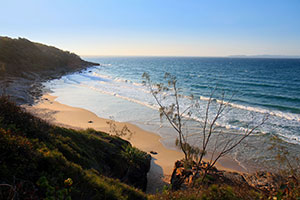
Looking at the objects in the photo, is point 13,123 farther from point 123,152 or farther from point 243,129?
point 243,129

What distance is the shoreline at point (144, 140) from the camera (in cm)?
1059

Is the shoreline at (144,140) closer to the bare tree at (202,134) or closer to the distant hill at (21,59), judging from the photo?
the bare tree at (202,134)

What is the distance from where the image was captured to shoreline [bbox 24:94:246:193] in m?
10.6

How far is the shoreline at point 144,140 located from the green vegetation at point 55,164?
151cm

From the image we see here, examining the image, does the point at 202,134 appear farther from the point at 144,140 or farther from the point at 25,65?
the point at 25,65

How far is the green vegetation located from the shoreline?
1508 millimetres

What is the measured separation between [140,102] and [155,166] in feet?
52.0

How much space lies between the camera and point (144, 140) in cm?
1523

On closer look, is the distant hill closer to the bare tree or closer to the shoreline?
the shoreline

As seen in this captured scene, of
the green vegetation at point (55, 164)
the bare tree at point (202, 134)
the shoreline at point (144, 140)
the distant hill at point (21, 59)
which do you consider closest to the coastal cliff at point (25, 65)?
the distant hill at point (21, 59)

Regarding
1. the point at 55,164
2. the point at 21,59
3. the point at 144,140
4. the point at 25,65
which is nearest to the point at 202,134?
the point at 144,140

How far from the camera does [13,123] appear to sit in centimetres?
650

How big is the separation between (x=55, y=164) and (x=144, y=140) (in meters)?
10.5

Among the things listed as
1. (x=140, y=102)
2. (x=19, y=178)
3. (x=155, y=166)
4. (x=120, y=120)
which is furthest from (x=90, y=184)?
(x=140, y=102)
